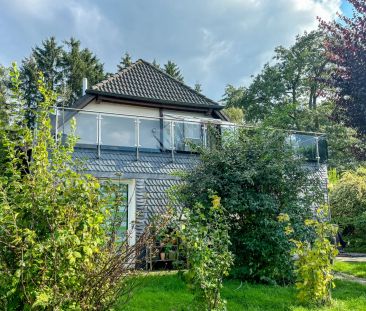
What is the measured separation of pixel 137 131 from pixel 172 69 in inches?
1154

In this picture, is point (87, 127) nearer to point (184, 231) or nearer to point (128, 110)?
point (128, 110)

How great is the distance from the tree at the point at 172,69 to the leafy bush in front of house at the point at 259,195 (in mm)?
32027

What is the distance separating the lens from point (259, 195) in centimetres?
777

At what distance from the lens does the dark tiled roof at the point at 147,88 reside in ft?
46.3

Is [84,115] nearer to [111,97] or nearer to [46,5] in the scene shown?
[111,97]

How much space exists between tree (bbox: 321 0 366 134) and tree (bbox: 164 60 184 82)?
32427 mm

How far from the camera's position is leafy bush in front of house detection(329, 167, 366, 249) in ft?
51.0

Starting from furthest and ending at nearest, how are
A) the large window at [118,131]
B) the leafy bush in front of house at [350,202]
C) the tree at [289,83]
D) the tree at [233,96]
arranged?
the tree at [233,96] → the tree at [289,83] → the leafy bush in front of house at [350,202] → the large window at [118,131]

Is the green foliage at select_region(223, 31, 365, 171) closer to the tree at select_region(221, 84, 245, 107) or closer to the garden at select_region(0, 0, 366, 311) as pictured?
the tree at select_region(221, 84, 245, 107)

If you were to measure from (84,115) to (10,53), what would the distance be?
20531 mm

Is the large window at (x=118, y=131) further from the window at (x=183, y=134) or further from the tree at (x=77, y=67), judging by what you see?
the tree at (x=77, y=67)

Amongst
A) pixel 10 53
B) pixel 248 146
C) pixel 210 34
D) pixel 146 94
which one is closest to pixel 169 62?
pixel 10 53

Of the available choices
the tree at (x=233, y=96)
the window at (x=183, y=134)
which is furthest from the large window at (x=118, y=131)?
the tree at (x=233, y=96)

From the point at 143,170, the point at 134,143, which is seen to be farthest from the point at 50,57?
the point at 143,170
